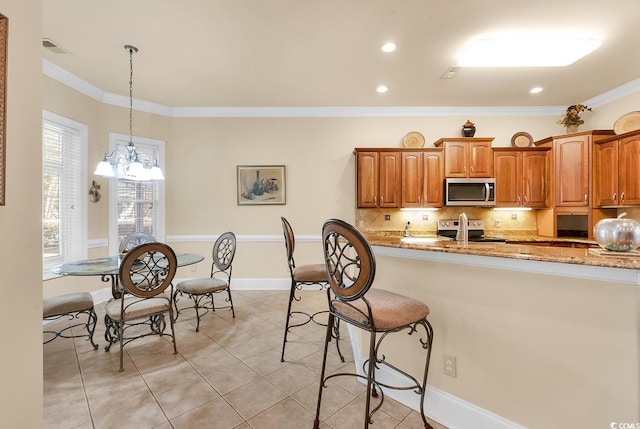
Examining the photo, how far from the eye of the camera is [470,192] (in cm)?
402

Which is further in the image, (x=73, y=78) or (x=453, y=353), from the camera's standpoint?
(x=73, y=78)

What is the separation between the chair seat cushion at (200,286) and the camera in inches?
111

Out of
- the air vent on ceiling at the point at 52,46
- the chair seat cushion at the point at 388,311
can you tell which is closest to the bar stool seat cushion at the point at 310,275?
the chair seat cushion at the point at 388,311

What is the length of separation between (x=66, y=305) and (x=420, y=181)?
14.5ft

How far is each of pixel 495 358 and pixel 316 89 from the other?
11.6 feet

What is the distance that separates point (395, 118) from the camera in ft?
14.4

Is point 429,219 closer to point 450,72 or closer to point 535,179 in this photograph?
point 535,179

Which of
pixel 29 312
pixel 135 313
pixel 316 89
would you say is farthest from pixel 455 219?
pixel 29 312

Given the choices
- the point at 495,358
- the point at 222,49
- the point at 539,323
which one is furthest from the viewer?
the point at 222,49

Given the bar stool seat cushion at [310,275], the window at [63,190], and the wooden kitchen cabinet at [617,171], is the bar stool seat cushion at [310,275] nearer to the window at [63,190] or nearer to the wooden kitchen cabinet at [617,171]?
the window at [63,190]

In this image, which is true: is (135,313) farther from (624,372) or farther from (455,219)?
(455,219)

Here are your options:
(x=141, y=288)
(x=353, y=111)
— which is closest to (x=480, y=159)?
(x=353, y=111)

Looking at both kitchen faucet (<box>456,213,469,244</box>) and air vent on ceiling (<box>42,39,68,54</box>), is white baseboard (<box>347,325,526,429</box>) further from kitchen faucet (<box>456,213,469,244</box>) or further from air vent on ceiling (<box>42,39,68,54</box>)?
air vent on ceiling (<box>42,39,68,54</box>)

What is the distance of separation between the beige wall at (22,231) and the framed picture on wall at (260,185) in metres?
3.16
